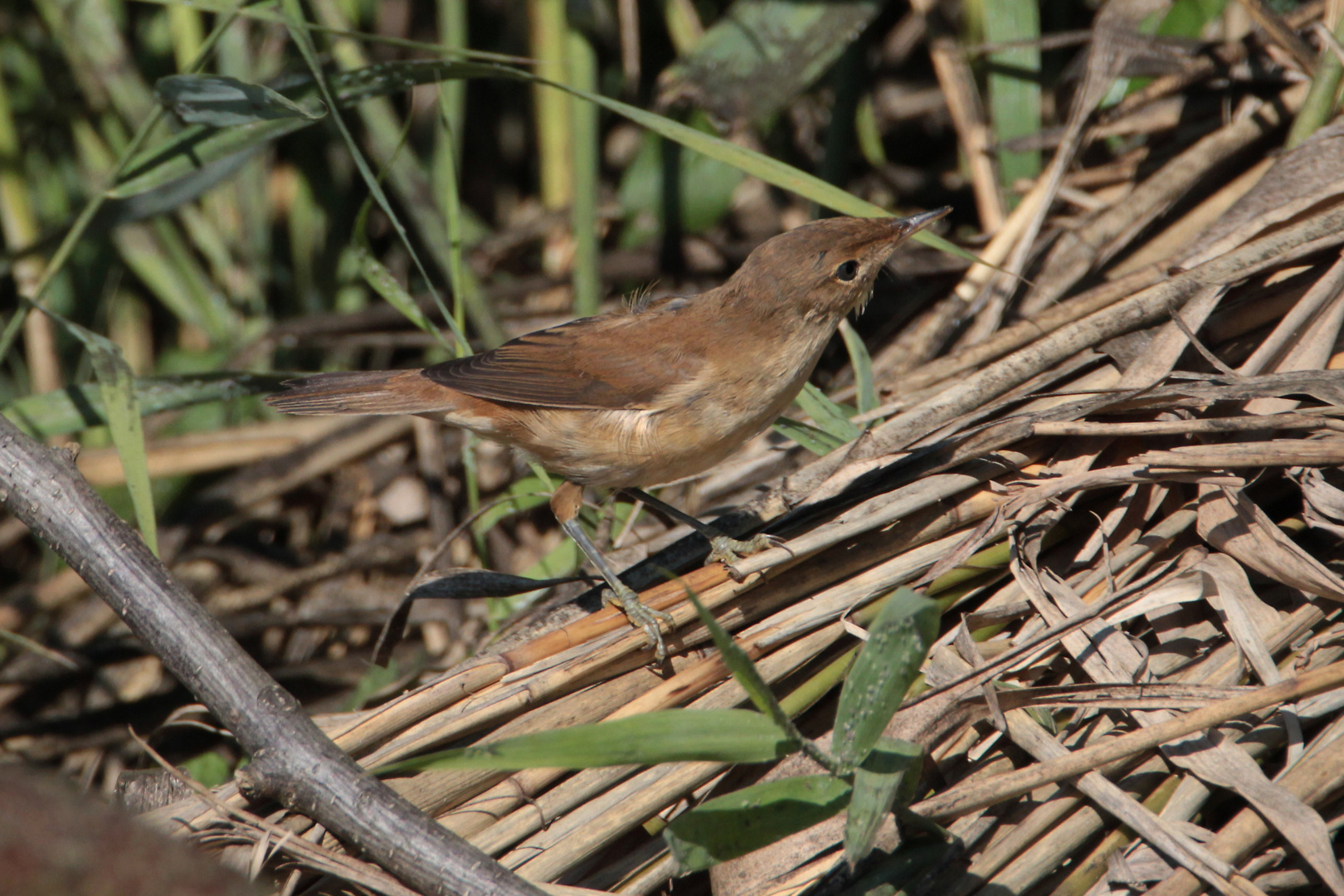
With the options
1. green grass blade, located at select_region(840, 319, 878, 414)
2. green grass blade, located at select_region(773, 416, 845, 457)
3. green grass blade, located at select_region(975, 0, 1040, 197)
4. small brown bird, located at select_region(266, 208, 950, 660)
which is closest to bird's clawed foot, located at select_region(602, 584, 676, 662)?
small brown bird, located at select_region(266, 208, 950, 660)

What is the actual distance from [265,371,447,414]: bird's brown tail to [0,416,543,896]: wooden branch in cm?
78

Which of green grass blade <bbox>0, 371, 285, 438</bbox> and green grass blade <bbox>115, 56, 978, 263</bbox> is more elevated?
green grass blade <bbox>115, 56, 978, 263</bbox>

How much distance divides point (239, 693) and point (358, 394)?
47.3 inches

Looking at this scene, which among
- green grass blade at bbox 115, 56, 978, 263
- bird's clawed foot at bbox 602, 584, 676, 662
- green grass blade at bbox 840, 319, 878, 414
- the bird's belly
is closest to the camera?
bird's clawed foot at bbox 602, 584, 676, 662

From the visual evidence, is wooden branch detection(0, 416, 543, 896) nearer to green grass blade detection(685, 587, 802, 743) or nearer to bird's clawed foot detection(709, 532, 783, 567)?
green grass blade detection(685, 587, 802, 743)

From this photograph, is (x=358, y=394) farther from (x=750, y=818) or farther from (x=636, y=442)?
(x=750, y=818)

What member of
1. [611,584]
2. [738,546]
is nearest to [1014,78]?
[738,546]

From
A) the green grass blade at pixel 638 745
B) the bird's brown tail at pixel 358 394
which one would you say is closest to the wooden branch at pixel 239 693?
the green grass blade at pixel 638 745

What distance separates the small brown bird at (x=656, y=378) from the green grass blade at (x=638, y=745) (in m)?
0.97

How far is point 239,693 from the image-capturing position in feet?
6.09

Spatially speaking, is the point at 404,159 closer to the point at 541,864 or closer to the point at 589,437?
the point at 589,437

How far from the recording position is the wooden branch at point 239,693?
5.40 feet

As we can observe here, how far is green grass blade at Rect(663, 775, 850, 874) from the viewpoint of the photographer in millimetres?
1501

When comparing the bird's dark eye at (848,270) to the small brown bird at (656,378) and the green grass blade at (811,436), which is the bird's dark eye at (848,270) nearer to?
the small brown bird at (656,378)
